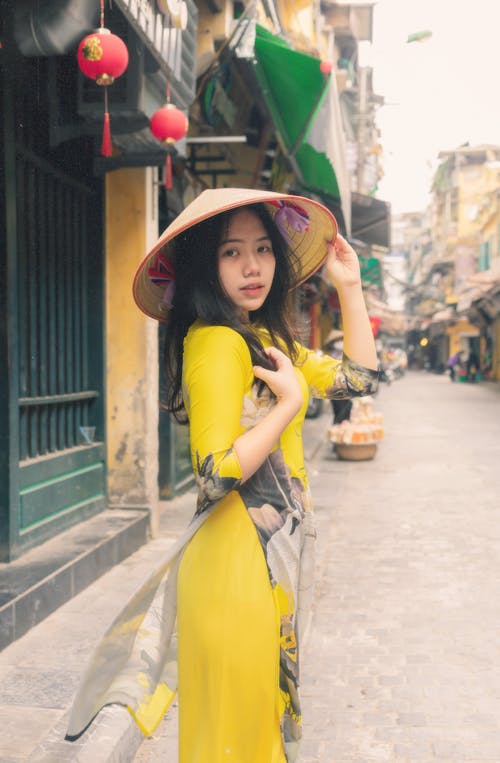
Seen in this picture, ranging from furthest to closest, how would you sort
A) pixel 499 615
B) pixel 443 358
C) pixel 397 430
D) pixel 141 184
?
pixel 443 358 < pixel 397 430 < pixel 141 184 < pixel 499 615

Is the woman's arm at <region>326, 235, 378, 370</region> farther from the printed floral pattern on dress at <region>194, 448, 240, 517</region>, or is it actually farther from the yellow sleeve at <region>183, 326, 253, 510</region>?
the printed floral pattern on dress at <region>194, 448, 240, 517</region>

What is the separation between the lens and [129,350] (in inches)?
246

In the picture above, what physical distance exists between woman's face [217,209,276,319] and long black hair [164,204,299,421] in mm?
16

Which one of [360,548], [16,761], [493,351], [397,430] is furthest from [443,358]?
[16,761]

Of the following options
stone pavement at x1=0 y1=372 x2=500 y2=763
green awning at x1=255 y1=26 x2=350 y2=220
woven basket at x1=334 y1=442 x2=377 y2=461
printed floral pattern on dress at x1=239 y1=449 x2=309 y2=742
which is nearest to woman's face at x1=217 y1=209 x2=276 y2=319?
printed floral pattern on dress at x1=239 y1=449 x2=309 y2=742

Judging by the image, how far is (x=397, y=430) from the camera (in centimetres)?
1591

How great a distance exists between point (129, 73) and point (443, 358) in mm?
53972

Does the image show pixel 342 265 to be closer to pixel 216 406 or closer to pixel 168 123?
pixel 216 406

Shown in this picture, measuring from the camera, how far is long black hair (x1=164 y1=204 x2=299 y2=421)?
6.28ft

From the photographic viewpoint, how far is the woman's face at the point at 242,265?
1964mm

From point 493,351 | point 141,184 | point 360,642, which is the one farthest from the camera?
point 493,351

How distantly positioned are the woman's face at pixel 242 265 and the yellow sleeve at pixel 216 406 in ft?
0.58

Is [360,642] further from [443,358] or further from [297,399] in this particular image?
[443,358]

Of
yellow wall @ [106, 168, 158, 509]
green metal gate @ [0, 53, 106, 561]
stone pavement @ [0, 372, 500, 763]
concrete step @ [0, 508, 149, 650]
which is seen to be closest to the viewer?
stone pavement @ [0, 372, 500, 763]
